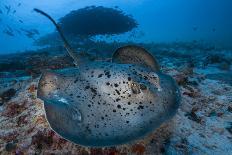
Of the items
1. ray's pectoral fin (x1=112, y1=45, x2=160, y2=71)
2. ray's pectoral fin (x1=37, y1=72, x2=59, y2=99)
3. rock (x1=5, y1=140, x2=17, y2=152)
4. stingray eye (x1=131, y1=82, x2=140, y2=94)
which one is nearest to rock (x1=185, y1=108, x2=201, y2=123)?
ray's pectoral fin (x1=112, y1=45, x2=160, y2=71)

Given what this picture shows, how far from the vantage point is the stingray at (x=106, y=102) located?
2553 millimetres

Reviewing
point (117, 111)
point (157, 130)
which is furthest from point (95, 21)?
point (117, 111)

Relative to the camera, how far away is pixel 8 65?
10.5 m

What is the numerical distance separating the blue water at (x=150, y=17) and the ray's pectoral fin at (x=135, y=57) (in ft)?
63.8

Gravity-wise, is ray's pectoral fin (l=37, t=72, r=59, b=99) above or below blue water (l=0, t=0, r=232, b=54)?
below

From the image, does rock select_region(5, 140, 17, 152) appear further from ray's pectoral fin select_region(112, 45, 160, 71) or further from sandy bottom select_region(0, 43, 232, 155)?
ray's pectoral fin select_region(112, 45, 160, 71)

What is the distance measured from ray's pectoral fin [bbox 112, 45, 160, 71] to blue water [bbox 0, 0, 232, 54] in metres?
19.4

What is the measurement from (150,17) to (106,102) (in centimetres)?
11789

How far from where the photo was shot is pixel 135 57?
14.8 ft

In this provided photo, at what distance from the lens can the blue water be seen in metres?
62.5

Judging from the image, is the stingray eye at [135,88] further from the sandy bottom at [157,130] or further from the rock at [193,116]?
the rock at [193,116]

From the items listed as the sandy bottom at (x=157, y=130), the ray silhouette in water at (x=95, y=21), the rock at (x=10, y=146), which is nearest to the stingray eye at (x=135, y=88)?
the sandy bottom at (x=157, y=130)

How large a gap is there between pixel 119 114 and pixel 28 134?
191 cm

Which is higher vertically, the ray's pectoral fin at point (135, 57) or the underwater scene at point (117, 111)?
the ray's pectoral fin at point (135, 57)
